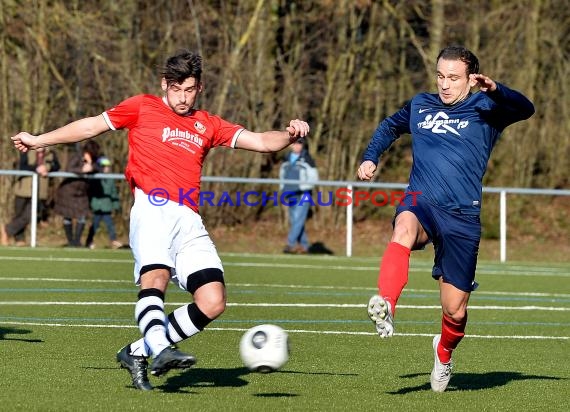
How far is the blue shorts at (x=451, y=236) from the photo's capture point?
723 cm

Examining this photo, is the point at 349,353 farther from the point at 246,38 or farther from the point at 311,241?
the point at 246,38

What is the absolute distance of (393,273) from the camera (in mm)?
6762

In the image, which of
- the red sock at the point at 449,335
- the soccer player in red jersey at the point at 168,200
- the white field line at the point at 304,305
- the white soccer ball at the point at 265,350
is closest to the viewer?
the white soccer ball at the point at 265,350

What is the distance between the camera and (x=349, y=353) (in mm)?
9109

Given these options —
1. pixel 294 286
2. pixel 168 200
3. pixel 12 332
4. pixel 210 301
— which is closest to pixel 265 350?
pixel 210 301

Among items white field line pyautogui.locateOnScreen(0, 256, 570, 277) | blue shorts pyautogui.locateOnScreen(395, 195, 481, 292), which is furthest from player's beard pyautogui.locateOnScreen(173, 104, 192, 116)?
white field line pyautogui.locateOnScreen(0, 256, 570, 277)

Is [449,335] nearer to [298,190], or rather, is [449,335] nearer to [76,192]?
[298,190]

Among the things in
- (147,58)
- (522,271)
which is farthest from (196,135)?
(147,58)

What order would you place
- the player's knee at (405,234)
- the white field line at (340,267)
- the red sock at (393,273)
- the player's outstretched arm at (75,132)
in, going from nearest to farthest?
the red sock at (393,273) → the player's knee at (405,234) → the player's outstretched arm at (75,132) → the white field line at (340,267)

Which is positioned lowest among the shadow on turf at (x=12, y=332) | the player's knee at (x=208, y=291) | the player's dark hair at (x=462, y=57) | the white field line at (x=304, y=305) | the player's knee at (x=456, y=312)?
the shadow on turf at (x=12, y=332)

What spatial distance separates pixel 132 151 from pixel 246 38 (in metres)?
17.3

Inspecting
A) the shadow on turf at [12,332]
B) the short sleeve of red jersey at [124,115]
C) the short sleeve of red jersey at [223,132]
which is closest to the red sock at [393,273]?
the short sleeve of red jersey at [223,132]

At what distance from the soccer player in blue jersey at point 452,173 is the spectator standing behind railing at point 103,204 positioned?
13849mm

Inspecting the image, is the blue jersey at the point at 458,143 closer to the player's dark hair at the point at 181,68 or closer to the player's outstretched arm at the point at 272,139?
the player's outstretched arm at the point at 272,139
